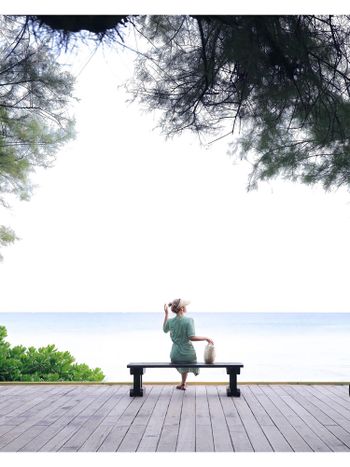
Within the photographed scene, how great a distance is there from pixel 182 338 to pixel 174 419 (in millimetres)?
1234

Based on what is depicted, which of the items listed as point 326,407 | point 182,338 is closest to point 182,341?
point 182,338

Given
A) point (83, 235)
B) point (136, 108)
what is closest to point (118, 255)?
point (83, 235)

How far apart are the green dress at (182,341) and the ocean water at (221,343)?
9.30 meters

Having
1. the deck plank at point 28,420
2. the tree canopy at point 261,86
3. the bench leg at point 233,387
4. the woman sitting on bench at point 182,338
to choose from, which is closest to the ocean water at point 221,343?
the woman sitting on bench at point 182,338

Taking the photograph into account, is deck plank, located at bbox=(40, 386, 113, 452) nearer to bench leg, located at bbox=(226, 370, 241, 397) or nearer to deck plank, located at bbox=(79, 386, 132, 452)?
deck plank, located at bbox=(79, 386, 132, 452)

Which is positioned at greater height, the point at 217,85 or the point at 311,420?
the point at 217,85

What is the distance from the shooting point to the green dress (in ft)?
16.6

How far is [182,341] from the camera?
514cm

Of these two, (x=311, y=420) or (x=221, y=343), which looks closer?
(x=311, y=420)

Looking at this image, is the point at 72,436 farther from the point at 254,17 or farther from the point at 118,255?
the point at 118,255

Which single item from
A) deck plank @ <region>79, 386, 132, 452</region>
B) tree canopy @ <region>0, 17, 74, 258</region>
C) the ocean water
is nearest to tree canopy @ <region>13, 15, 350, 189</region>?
tree canopy @ <region>0, 17, 74, 258</region>

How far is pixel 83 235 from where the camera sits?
3077cm

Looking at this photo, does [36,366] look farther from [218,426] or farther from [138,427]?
[218,426]

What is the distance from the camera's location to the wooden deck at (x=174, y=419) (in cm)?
335
